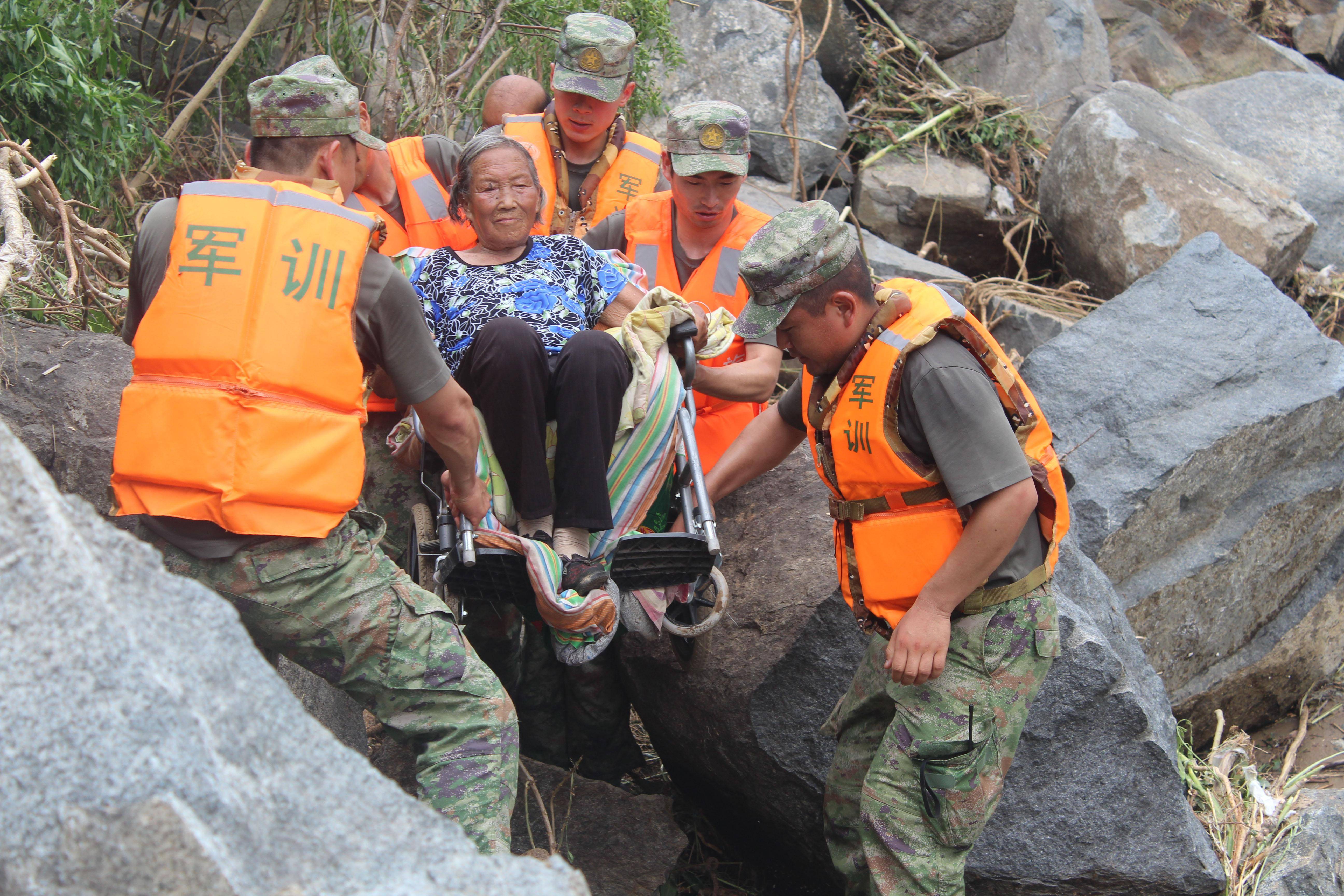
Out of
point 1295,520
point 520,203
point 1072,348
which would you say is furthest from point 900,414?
point 1295,520

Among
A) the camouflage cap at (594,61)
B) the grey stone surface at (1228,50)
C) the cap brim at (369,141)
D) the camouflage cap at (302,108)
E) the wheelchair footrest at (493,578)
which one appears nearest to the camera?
the camouflage cap at (302,108)

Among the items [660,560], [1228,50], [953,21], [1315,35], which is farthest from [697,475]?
[1315,35]

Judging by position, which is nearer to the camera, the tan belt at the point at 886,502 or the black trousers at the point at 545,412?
the tan belt at the point at 886,502

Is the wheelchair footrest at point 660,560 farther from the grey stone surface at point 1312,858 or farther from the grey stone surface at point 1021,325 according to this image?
the grey stone surface at point 1021,325

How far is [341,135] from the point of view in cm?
278

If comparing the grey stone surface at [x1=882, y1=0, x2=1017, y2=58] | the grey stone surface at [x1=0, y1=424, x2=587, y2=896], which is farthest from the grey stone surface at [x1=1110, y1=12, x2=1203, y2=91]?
the grey stone surface at [x1=0, y1=424, x2=587, y2=896]

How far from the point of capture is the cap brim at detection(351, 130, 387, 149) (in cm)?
295

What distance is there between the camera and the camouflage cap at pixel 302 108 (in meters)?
2.70

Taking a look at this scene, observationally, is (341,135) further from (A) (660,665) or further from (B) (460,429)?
(A) (660,665)

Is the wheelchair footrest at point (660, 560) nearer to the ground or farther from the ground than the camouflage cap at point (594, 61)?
nearer to the ground

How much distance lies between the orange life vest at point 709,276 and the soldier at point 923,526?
1073 mm

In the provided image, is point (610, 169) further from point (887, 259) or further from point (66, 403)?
point (887, 259)

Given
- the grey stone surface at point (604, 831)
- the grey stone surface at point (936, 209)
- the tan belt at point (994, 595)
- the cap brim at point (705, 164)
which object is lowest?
the grey stone surface at point (604, 831)

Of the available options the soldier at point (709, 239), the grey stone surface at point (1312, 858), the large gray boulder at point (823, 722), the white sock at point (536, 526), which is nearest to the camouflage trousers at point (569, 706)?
the large gray boulder at point (823, 722)
